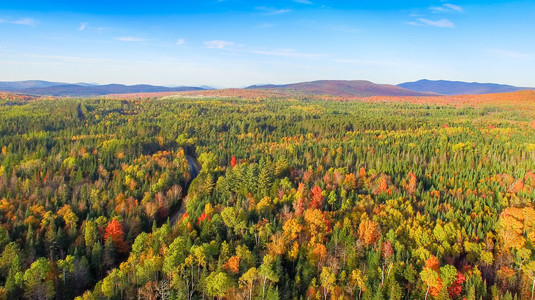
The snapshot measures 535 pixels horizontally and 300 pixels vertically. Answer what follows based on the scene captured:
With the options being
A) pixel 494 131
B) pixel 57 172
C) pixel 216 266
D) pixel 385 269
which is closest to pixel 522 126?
pixel 494 131

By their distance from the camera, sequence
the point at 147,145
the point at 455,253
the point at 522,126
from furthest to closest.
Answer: the point at 522,126 < the point at 147,145 < the point at 455,253

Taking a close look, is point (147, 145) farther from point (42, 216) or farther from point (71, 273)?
point (71, 273)

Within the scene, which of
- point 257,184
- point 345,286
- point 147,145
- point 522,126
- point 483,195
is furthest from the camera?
point 522,126

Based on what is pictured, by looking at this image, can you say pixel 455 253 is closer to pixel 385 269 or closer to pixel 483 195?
pixel 385 269

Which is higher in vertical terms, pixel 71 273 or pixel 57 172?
pixel 57 172

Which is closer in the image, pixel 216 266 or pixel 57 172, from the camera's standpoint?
pixel 216 266

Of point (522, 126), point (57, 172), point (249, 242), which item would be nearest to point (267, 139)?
point (57, 172)
